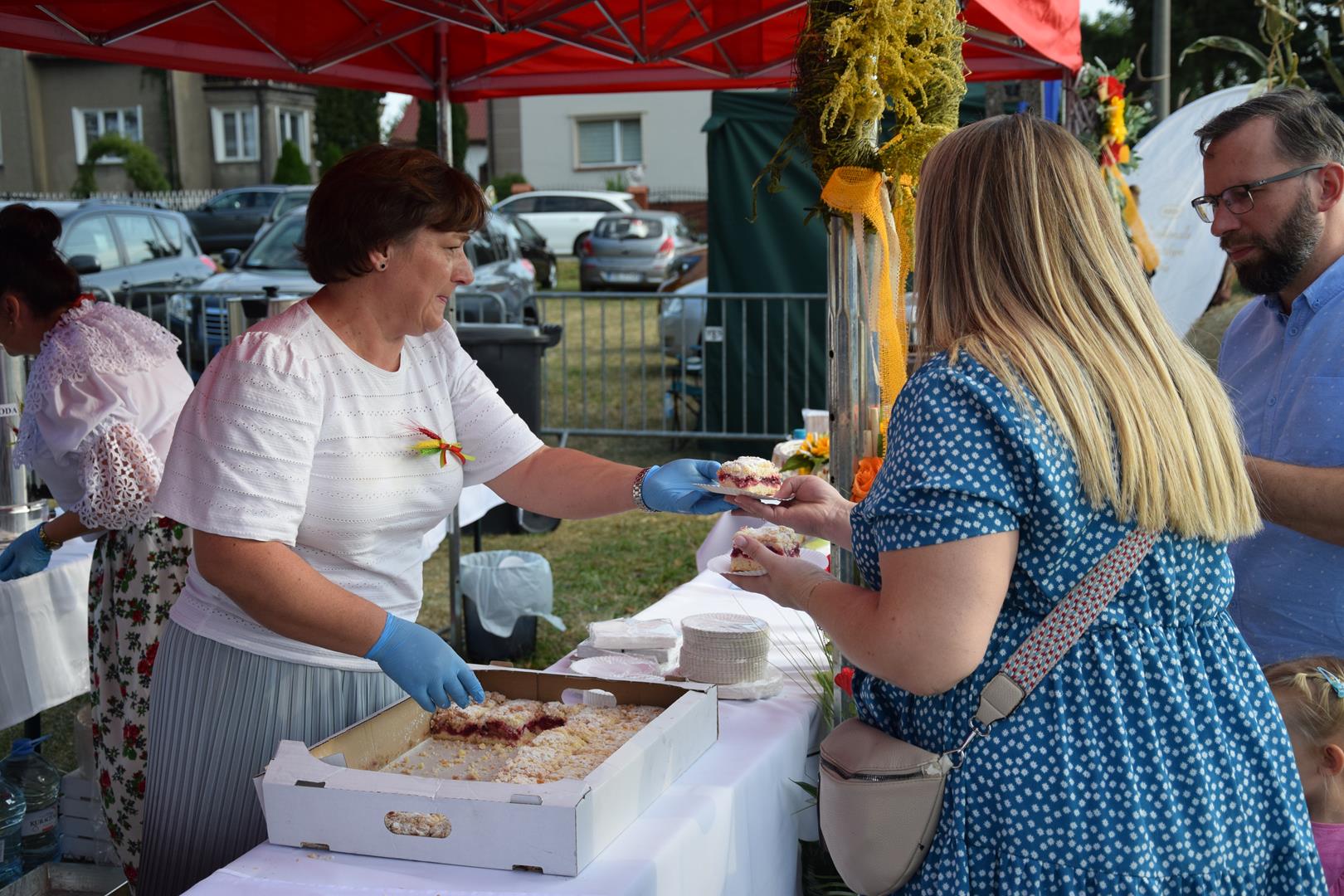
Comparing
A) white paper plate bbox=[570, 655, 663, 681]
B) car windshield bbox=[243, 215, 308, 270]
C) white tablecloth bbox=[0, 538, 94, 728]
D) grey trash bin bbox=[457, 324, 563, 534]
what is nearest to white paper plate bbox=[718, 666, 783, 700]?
white paper plate bbox=[570, 655, 663, 681]

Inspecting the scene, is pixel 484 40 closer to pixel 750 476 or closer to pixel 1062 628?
pixel 750 476

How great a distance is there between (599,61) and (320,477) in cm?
347

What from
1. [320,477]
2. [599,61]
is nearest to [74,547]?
[320,477]

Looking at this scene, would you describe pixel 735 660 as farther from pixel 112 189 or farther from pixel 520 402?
pixel 112 189

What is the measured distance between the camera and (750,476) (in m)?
2.54

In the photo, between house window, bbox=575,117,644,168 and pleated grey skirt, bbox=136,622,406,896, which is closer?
pleated grey skirt, bbox=136,622,406,896

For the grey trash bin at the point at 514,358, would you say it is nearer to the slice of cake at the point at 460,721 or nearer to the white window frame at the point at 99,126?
the slice of cake at the point at 460,721

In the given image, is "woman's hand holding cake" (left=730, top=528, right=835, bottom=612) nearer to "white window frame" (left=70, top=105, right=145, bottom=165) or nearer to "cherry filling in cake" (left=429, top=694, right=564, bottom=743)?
"cherry filling in cake" (left=429, top=694, right=564, bottom=743)

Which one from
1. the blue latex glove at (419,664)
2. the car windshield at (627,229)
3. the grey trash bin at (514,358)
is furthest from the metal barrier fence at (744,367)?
the car windshield at (627,229)

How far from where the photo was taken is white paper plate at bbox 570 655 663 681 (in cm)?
255

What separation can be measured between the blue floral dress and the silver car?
1741 cm

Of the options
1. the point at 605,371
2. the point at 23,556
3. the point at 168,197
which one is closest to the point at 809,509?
the point at 23,556

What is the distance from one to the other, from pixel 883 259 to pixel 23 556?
2.38m

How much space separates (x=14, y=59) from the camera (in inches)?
1123
